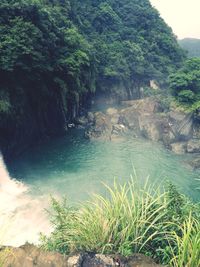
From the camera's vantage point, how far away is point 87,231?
5.29m

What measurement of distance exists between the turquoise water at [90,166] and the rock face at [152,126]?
1173mm

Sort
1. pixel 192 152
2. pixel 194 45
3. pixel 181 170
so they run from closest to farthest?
pixel 181 170
pixel 192 152
pixel 194 45

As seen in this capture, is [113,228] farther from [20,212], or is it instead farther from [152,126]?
[152,126]

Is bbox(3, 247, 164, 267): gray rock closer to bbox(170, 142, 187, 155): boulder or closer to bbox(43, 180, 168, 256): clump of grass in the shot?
bbox(43, 180, 168, 256): clump of grass

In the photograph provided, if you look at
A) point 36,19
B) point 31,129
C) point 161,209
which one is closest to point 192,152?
point 31,129

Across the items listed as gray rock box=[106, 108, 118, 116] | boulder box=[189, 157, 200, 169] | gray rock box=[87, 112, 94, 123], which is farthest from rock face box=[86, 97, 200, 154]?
boulder box=[189, 157, 200, 169]

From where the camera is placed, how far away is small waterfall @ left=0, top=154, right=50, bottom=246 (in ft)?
38.9

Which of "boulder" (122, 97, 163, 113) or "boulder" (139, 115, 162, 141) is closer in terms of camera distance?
→ "boulder" (139, 115, 162, 141)

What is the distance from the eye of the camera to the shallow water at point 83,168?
52.9ft

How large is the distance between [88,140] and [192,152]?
855 centimetres

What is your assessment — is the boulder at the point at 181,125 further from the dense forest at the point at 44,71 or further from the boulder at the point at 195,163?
the dense forest at the point at 44,71

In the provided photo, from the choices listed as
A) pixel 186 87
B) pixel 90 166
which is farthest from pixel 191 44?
pixel 90 166

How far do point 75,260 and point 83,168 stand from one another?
1597 centimetres

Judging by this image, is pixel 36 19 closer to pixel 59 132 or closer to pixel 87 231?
pixel 59 132
